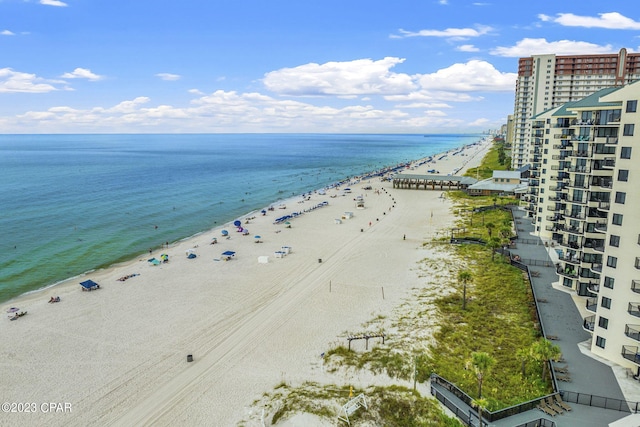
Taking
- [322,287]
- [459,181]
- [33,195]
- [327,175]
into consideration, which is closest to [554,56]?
[459,181]

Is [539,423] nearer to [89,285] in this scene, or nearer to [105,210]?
[89,285]

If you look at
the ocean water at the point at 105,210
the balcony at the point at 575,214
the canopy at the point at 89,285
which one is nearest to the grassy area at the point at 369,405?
the balcony at the point at 575,214

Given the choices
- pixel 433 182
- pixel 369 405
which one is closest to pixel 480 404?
pixel 369 405

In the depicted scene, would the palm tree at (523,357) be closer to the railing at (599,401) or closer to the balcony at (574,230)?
the railing at (599,401)

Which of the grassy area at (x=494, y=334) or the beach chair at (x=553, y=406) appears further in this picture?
the grassy area at (x=494, y=334)

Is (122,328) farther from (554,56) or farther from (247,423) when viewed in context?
(554,56)
